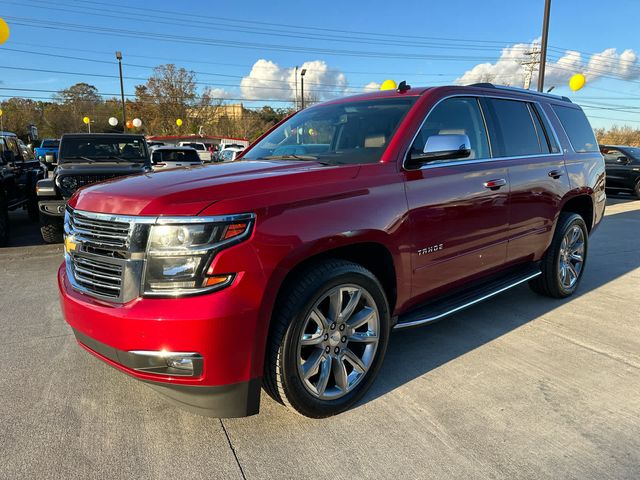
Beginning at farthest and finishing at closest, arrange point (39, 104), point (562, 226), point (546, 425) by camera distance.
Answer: point (39, 104)
point (562, 226)
point (546, 425)

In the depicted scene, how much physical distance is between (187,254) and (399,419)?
1.55 m

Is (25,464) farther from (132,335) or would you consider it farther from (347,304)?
(347,304)

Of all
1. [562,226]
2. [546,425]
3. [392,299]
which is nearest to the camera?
[546,425]

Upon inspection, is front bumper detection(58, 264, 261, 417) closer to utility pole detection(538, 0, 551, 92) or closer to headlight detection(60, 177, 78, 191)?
headlight detection(60, 177, 78, 191)

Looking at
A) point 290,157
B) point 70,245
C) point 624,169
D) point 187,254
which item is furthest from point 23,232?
point 624,169

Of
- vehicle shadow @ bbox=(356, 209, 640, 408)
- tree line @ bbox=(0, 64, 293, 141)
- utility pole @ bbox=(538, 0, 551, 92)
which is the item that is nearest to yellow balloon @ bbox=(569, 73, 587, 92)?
utility pole @ bbox=(538, 0, 551, 92)

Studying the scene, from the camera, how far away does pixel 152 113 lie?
5741 centimetres

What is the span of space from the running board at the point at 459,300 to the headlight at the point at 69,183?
6.48 meters

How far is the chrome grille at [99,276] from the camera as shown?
91.2 inches

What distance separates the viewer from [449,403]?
2842 millimetres

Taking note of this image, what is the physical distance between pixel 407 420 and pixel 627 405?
4.58 feet

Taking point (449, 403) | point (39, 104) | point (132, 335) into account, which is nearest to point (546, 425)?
point (449, 403)

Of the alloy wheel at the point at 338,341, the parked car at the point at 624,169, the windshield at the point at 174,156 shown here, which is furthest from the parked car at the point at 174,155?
the parked car at the point at 624,169

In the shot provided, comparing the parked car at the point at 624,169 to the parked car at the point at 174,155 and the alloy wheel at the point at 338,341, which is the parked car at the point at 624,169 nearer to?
the parked car at the point at 174,155
